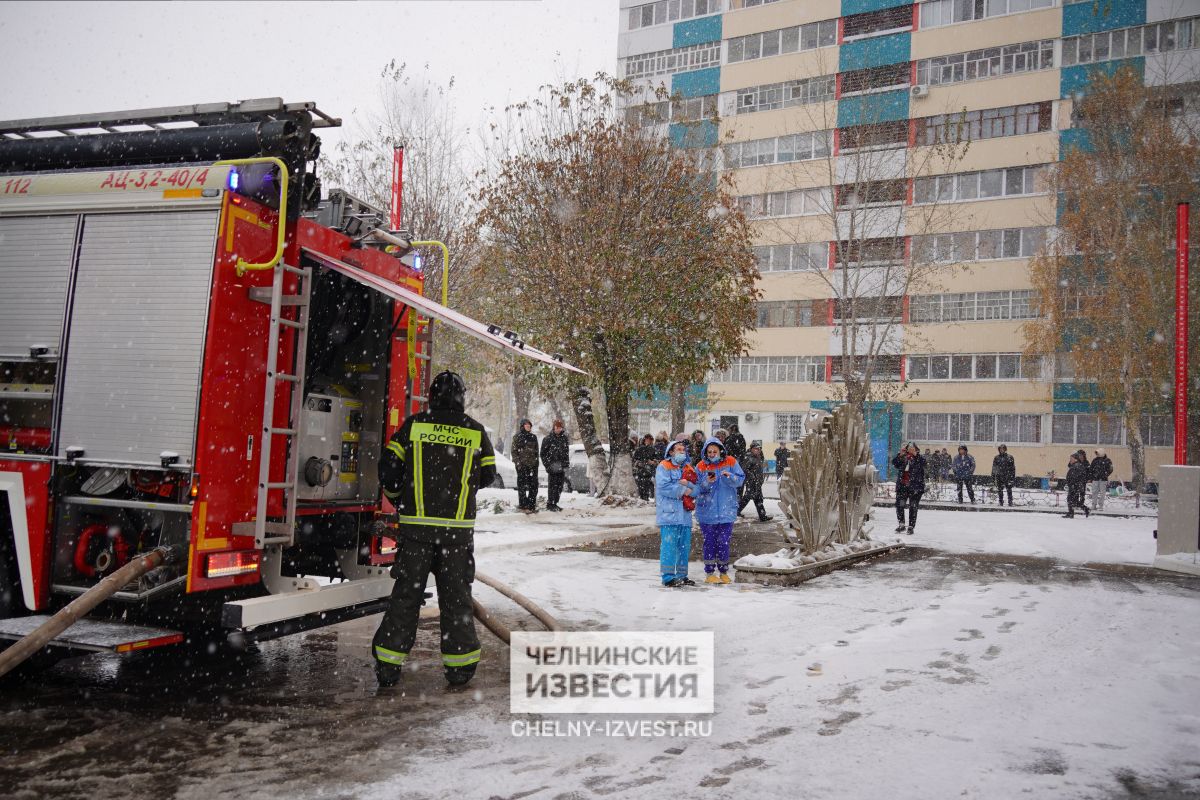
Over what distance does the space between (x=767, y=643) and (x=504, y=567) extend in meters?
4.52

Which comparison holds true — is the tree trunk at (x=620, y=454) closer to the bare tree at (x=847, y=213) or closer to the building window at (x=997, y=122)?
the bare tree at (x=847, y=213)

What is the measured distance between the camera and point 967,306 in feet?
127

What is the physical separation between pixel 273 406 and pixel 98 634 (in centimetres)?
152

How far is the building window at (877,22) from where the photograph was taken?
4069cm

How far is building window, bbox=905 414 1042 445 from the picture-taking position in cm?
3775

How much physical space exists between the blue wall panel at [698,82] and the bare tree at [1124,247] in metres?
16.3

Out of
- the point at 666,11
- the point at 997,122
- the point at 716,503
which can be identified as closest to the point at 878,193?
the point at 997,122

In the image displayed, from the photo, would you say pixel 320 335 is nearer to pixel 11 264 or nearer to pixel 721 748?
pixel 11 264

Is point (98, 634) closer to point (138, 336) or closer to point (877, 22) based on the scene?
point (138, 336)

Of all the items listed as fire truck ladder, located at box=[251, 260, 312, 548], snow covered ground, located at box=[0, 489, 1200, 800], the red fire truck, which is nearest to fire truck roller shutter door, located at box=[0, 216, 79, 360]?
the red fire truck

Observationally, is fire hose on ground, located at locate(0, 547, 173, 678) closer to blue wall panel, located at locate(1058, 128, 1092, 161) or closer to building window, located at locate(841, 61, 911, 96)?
blue wall panel, located at locate(1058, 128, 1092, 161)

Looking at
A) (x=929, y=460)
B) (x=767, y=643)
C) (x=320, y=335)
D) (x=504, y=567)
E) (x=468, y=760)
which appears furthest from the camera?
(x=929, y=460)

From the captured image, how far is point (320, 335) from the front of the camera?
22.3ft

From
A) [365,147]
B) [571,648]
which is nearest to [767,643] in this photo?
[571,648]
